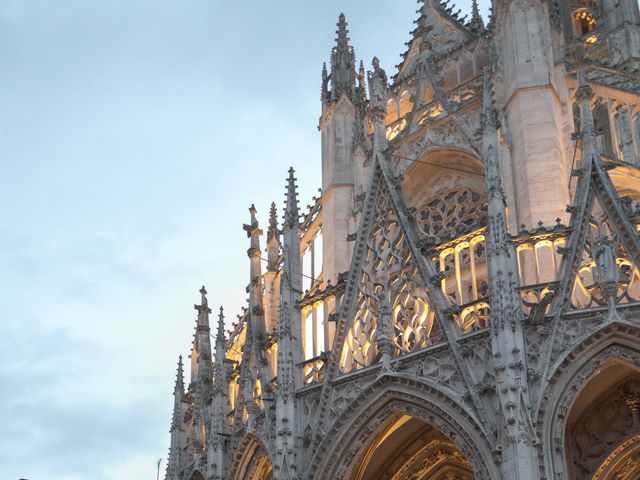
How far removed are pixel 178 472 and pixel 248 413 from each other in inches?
181

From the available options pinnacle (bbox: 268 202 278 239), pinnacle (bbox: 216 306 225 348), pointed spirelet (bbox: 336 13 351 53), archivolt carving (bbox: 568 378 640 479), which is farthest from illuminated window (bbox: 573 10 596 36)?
archivolt carving (bbox: 568 378 640 479)

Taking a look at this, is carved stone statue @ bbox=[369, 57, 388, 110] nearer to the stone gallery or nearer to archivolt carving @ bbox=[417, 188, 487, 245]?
the stone gallery

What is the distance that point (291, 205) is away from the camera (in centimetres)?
2350

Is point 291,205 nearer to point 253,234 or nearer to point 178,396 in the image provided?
point 253,234

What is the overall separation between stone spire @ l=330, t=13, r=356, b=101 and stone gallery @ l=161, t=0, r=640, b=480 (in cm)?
5

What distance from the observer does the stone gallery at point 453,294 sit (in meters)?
16.5

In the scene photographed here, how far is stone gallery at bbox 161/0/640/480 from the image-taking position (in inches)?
651

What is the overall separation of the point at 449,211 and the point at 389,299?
19.4 feet

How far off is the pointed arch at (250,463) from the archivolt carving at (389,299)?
2.86m

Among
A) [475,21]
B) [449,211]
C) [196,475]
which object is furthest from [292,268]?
[475,21]

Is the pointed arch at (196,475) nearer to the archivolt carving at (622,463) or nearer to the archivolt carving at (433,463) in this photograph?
the archivolt carving at (433,463)

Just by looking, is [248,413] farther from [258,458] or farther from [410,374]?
[410,374]

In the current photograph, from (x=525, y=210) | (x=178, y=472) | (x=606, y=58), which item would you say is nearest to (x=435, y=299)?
(x=525, y=210)

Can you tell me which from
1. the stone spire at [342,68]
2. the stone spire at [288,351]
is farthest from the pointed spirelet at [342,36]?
the stone spire at [288,351]
